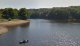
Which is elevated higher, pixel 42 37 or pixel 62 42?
pixel 62 42

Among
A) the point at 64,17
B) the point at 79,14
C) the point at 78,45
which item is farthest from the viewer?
the point at 64,17

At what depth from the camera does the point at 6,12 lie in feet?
335

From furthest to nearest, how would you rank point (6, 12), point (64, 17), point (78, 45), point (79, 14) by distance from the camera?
point (64, 17) < point (79, 14) < point (6, 12) < point (78, 45)

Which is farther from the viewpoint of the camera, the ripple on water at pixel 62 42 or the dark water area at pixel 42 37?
the dark water area at pixel 42 37

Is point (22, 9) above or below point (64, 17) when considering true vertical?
above

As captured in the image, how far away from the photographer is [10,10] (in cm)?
10375

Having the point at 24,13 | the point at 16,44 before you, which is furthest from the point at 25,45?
the point at 24,13

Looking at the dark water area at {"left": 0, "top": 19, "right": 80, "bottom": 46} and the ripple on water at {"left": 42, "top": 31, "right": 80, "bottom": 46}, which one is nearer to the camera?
the ripple on water at {"left": 42, "top": 31, "right": 80, "bottom": 46}

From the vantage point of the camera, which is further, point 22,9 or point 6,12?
point 22,9

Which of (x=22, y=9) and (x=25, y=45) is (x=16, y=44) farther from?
(x=22, y=9)

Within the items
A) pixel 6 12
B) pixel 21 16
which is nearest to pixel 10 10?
pixel 6 12

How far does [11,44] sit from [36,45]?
724 cm

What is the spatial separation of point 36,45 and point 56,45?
555 centimetres

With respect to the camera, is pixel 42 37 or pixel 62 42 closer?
pixel 62 42
